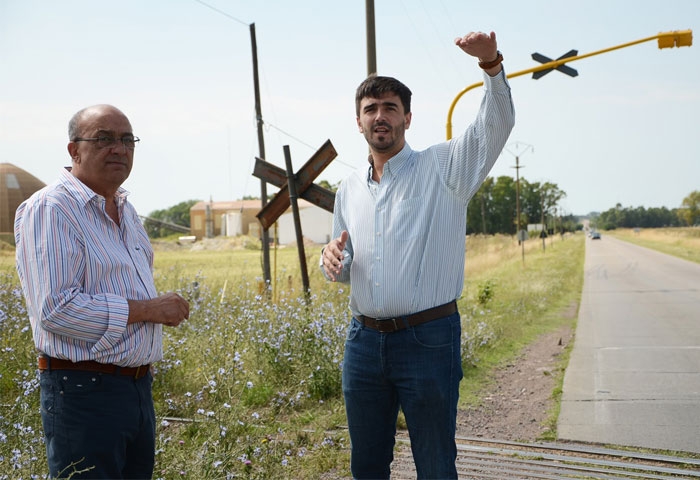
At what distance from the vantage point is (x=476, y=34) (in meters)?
2.89

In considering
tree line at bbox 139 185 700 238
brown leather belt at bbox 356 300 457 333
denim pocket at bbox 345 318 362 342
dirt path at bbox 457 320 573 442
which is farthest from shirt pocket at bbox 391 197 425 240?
tree line at bbox 139 185 700 238

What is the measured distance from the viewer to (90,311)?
8.61 feet

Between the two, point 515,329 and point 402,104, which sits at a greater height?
point 402,104

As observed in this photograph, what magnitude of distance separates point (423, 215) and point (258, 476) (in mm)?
2035

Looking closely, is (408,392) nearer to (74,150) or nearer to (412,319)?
(412,319)

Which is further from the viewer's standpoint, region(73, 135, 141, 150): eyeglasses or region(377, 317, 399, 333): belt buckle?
region(377, 317, 399, 333): belt buckle

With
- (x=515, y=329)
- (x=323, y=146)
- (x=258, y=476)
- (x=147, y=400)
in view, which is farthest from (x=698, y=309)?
(x=147, y=400)

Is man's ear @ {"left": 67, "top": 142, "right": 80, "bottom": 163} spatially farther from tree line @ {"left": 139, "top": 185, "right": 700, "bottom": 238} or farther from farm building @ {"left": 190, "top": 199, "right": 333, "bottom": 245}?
tree line @ {"left": 139, "top": 185, "right": 700, "bottom": 238}

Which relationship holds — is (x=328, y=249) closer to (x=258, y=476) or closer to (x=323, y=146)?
(x=258, y=476)

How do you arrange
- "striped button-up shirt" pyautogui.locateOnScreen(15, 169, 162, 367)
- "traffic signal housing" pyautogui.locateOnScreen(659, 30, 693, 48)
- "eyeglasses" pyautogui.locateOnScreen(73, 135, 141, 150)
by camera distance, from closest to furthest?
1. "striped button-up shirt" pyautogui.locateOnScreen(15, 169, 162, 367)
2. "eyeglasses" pyautogui.locateOnScreen(73, 135, 141, 150)
3. "traffic signal housing" pyautogui.locateOnScreen(659, 30, 693, 48)

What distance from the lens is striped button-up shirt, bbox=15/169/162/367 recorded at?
260cm

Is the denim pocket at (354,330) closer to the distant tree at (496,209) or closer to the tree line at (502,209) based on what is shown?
the tree line at (502,209)

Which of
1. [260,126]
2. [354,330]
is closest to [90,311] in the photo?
[354,330]

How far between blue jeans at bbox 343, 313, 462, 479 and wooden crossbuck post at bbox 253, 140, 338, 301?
16.6 feet
